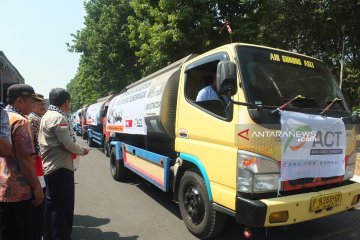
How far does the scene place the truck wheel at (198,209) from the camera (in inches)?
177

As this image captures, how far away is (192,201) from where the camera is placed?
489cm

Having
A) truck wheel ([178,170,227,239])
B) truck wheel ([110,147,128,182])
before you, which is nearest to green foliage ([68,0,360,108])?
truck wheel ([110,147,128,182])

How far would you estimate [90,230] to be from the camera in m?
5.41

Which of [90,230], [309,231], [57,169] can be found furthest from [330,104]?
[90,230]

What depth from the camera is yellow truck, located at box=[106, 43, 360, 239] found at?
12.5ft

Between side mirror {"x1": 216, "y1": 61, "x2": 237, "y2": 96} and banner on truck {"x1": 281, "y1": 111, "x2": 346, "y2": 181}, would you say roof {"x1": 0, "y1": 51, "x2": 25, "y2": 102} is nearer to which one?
side mirror {"x1": 216, "y1": 61, "x2": 237, "y2": 96}

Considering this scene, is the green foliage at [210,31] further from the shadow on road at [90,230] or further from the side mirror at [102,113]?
the shadow on road at [90,230]

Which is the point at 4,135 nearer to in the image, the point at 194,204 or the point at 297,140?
the point at 194,204

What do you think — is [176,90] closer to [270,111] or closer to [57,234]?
[270,111]

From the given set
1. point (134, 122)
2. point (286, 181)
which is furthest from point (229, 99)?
point (134, 122)

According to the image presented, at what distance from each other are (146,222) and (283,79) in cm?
304

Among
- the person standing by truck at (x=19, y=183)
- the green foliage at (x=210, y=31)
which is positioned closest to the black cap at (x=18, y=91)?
the person standing by truck at (x=19, y=183)

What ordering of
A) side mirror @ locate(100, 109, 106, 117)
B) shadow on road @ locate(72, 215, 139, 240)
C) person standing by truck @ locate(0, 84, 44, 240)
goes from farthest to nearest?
side mirror @ locate(100, 109, 106, 117) < shadow on road @ locate(72, 215, 139, 240) < person standing by truck @ locate(0, 84, 44, 240)

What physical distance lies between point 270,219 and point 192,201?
144cm
